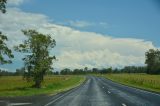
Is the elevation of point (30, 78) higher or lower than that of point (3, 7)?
lower

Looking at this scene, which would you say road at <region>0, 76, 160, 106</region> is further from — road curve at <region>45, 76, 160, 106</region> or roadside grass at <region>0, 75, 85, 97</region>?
roadside grass at <region>0, 75, 85, 97</region>

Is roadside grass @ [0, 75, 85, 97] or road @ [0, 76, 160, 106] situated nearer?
road @ [0, 76, 160, 106]

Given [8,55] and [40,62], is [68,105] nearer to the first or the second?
[8,55]

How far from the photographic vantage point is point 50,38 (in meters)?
54.5

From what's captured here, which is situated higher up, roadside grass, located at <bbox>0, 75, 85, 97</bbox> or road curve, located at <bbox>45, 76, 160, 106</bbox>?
roadside grass, located at <bbox>0, 75, 85, 97</bbox>

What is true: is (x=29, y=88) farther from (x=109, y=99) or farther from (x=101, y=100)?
(x=101, y=100)

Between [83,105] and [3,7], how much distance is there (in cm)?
1635

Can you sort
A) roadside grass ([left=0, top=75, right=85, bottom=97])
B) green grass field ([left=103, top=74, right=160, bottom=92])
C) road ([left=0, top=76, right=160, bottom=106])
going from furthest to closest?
green grass field ([left=103, top=74, right=160, bottom=92]) → roadside grass ([left=0, top=75, right=85, bottom=97]) → road ([left=0, top=76, right=160, bottom=106])

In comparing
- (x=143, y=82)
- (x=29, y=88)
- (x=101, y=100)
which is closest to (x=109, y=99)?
(x=101, y=100)

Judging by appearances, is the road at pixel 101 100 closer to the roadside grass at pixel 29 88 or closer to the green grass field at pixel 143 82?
the roadside grass at pixel 29 88

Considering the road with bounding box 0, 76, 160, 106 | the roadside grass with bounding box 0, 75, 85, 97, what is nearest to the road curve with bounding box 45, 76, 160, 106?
the road with bounding box 0, 76, 160, 106

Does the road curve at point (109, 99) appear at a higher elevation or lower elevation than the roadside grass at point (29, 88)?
lower

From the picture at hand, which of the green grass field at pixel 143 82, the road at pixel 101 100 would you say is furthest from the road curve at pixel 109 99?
the green grass field at pixel 143 82

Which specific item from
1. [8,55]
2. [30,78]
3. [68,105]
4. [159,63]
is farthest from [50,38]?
[159,63]
